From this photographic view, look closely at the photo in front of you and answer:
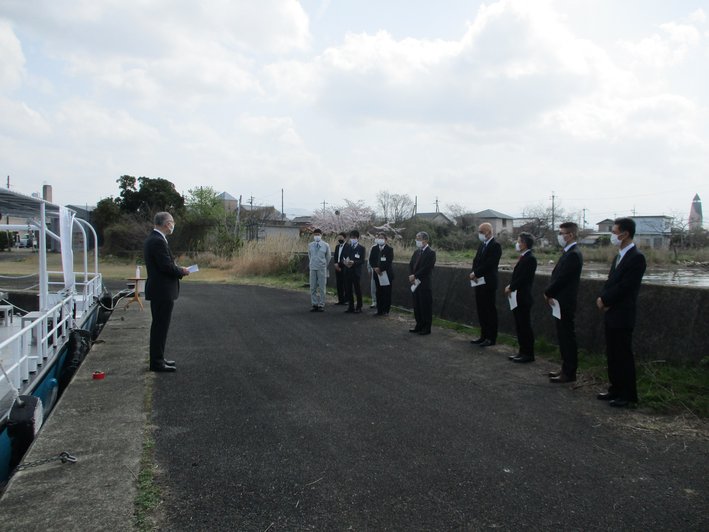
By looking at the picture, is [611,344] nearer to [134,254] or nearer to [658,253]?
[134,254]

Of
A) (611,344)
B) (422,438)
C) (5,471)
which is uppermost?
(611,344)

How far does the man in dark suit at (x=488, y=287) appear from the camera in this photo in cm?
861

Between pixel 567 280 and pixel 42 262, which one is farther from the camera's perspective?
pixel 42 262

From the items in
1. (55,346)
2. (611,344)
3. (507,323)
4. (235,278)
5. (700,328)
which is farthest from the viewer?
(235,278)

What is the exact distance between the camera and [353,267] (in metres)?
12.7

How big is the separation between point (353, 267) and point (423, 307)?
10.7 feet

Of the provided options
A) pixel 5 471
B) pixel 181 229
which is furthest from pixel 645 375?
pixel 181 229

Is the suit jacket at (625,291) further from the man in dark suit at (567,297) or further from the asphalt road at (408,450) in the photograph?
the asphalt road at (408,450)

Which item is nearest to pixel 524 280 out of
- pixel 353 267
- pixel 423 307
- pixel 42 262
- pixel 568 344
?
pixel 568 344

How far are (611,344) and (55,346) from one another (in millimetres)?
7005

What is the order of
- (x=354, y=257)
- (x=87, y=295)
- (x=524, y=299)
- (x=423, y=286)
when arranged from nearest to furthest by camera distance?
1. (x=524, y=299)
2. (x=423, y=286)
3. (x=87, y=295)
4. (x=354, y=257)

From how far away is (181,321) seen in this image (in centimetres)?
1133

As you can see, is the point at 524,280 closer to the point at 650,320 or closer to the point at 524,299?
the point at 524,299

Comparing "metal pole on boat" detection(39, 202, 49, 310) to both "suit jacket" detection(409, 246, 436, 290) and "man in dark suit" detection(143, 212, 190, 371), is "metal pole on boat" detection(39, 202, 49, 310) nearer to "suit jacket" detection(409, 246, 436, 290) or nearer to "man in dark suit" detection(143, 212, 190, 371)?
"man in dark suit" detection(143, 212, 190, 371)
